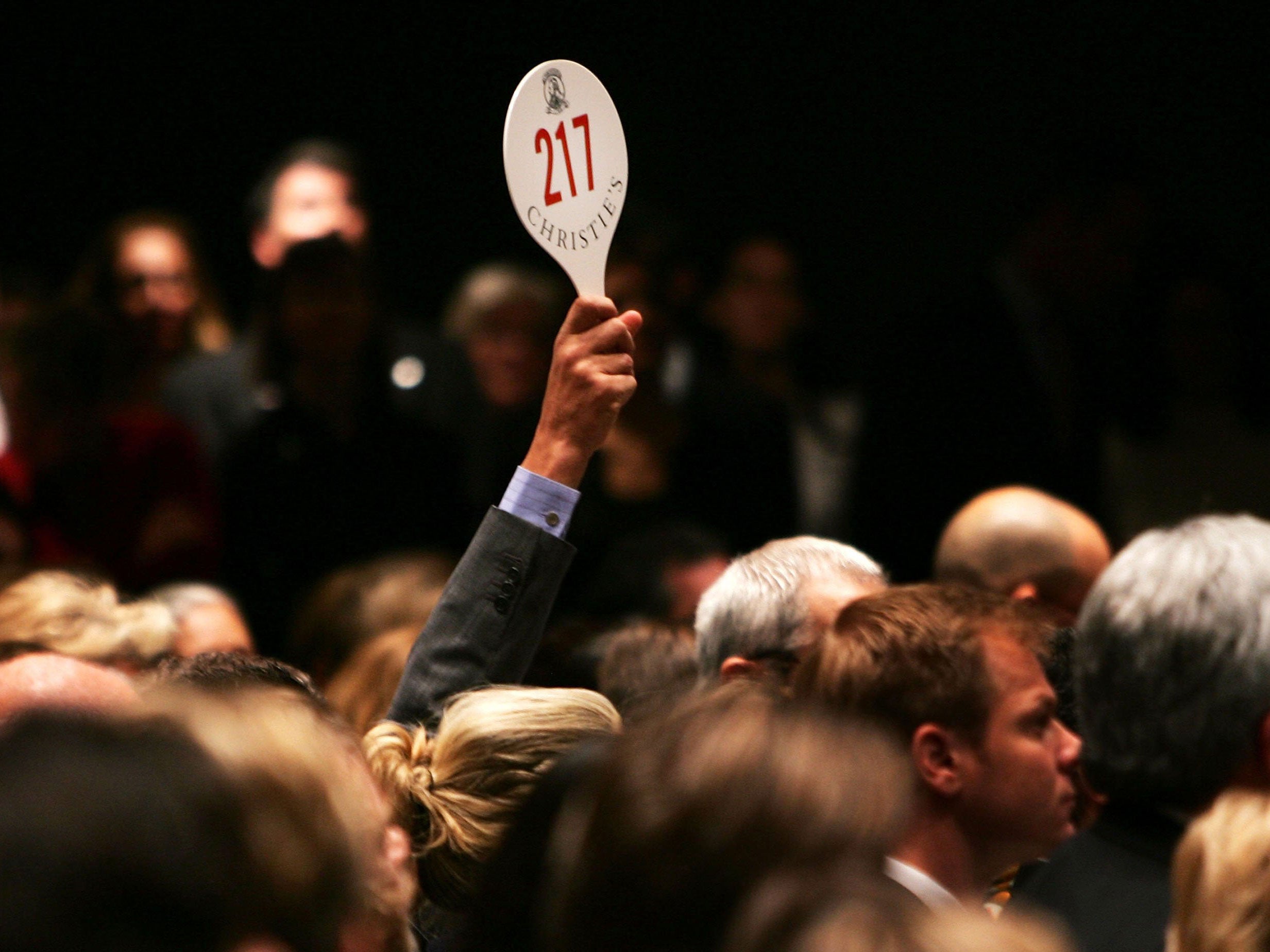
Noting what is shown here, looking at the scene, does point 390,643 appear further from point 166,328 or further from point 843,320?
point 843,320

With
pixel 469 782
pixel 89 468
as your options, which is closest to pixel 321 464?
pixel 89 468

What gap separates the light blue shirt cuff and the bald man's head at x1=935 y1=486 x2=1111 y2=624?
4.64 ft

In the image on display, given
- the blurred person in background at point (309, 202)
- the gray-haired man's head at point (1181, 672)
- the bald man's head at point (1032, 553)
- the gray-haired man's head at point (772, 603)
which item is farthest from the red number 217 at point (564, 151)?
the blurred person in background at point (309, 202)

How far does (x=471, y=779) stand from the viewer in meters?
2.41

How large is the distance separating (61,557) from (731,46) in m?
3.20

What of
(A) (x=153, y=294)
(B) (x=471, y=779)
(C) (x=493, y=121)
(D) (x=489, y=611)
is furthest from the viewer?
(C) (x=493, y=121)

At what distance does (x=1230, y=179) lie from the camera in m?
6.30

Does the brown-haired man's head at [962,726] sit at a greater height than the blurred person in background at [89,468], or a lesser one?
greater

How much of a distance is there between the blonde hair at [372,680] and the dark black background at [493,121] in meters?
3.25

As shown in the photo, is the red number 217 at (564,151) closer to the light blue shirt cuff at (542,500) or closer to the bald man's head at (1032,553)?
the light blue shirt cuff at (542,500)

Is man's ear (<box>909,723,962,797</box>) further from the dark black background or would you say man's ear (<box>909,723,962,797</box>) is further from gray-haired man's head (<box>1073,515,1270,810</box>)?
the dark black background

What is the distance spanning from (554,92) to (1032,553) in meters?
1.55

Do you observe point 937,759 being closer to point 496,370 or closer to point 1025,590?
point 1025,590

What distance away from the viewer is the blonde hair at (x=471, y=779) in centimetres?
238
